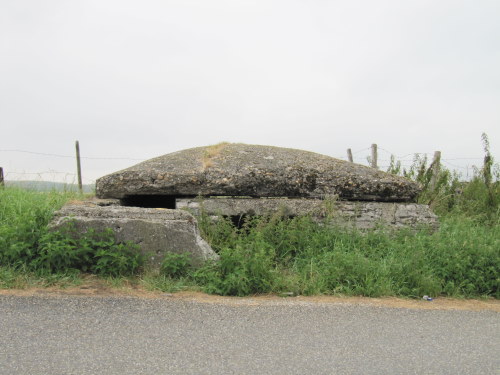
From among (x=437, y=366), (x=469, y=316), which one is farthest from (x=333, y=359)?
(x=469, y=316)

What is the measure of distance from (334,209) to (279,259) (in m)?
1.59

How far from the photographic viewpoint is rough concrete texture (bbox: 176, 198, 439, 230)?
701 centimetres

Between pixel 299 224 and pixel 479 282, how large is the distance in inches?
101

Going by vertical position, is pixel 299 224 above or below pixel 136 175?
below

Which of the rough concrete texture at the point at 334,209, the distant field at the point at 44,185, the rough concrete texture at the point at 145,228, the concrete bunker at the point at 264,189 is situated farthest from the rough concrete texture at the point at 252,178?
the distant field at the point at 44,185

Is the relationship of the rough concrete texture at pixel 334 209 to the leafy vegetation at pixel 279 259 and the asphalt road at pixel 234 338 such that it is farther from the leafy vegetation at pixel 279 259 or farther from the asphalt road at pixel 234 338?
the asphalt road at pixel 234 338

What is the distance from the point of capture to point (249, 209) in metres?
7.08

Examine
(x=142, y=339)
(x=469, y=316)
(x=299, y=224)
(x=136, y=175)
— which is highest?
(x=136, y=175)

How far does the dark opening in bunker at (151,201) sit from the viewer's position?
759cm

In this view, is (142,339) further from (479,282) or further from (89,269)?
(479,282)

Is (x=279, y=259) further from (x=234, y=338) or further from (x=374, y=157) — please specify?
(x=374, y=157)

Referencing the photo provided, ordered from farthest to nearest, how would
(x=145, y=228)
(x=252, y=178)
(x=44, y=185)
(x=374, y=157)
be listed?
(x=374, y=157), (x=44, y=185), (x=252, y=178), (x=145, y=228)

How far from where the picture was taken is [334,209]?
286 inches

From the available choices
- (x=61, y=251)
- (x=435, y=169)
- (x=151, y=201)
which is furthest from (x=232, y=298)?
(x=435, y=169)
